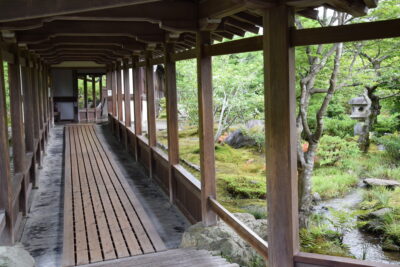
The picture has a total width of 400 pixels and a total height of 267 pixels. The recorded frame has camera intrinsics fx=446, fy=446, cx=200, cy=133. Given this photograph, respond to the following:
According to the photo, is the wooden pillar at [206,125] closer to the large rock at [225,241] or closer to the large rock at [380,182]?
the large rock at [225,241]

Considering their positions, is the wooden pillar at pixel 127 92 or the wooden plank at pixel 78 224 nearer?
the wooden plank at pixel 78 224

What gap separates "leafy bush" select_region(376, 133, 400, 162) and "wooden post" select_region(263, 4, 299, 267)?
9.17 metres

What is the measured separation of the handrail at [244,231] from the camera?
3812 mm

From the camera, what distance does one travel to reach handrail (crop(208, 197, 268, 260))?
12.5 ft

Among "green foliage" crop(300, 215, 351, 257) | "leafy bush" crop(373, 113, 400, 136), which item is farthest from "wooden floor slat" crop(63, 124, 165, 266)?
"leafy bush" crop(373, 113, 400, 136)

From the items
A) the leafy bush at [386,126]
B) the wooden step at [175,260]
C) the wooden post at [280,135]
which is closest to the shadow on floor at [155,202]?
the wooden step at [175,260]

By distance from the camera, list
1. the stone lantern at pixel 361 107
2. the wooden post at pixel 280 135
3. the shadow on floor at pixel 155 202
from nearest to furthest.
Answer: the wooden post at pixel 280 135
the shadow on floor at pixel 155 202
the stone lantern at pixel 361 107

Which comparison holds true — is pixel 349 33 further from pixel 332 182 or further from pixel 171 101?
pixel 332 182

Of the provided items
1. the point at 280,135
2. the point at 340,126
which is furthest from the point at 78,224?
the point at 340,126

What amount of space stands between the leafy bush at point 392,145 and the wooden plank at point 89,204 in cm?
762

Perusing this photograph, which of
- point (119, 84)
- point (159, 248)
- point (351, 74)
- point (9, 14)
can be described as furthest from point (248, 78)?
point (9, 14)

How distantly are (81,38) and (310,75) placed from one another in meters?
3.83

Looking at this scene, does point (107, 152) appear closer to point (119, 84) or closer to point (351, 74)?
point (119, 84)

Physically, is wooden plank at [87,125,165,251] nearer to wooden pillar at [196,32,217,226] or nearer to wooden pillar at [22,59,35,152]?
wooden pillar at [196,32,217,226]
